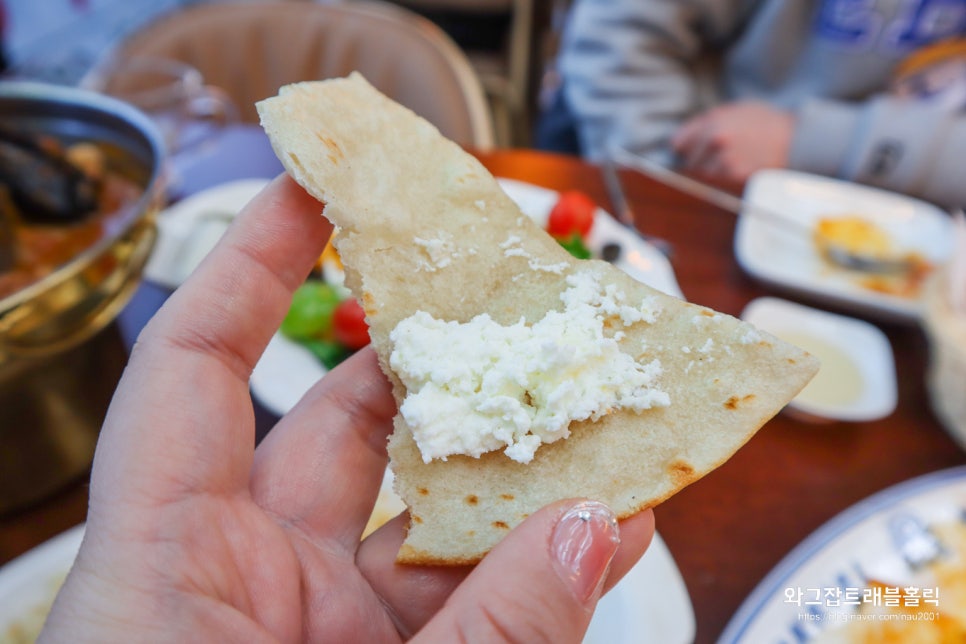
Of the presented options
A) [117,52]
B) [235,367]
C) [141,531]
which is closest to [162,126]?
[117,52]

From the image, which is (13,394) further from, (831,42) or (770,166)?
(831,42)

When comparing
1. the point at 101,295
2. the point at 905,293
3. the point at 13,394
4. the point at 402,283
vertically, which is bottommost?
the point at 905,293

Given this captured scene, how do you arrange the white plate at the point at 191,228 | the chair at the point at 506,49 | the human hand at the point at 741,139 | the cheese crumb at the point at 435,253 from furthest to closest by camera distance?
1. the chair at the point at 506,49
2. the human hand at the point at 741,139
3. the white plate at the point at 191,228
4. the cheese crumb at the point at 435,253

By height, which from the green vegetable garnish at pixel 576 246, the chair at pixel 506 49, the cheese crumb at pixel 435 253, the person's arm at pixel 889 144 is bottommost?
the chair at pixel 506 49

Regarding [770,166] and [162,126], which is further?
[770,166]

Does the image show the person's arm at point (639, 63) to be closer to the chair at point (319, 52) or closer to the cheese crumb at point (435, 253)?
the chair at point (319, 52)

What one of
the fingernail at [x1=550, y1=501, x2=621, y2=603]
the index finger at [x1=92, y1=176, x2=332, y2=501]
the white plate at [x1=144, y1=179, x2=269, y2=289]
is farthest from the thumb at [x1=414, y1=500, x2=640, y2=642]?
the white plate at [x1=144, y1=179, x2=269, y2=289]

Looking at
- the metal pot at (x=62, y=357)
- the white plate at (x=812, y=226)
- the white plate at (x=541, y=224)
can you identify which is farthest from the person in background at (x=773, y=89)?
the metal pot at (x=62, y=357)

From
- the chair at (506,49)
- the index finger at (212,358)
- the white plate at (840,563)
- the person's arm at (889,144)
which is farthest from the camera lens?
the chair at (506,49)
